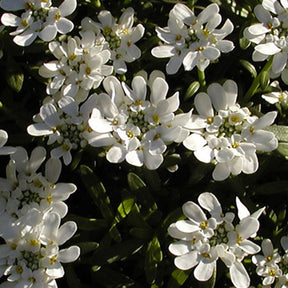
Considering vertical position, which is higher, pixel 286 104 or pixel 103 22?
pixel 103 22

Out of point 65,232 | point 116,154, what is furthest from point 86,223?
point 116,154

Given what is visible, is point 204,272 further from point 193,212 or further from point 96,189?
point 96,189

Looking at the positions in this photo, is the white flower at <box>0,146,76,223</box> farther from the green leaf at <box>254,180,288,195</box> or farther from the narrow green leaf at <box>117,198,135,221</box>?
the green leaf at <box>254,180,288,195</box>

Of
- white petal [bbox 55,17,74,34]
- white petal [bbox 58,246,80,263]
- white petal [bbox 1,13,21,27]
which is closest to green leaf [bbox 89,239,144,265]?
white petal [bbox 58,246,80,263]

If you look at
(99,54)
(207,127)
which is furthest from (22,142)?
(207,127)

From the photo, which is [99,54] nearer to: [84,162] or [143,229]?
[84,162]

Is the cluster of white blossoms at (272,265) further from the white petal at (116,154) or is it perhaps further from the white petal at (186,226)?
the white petal at (116,154)
